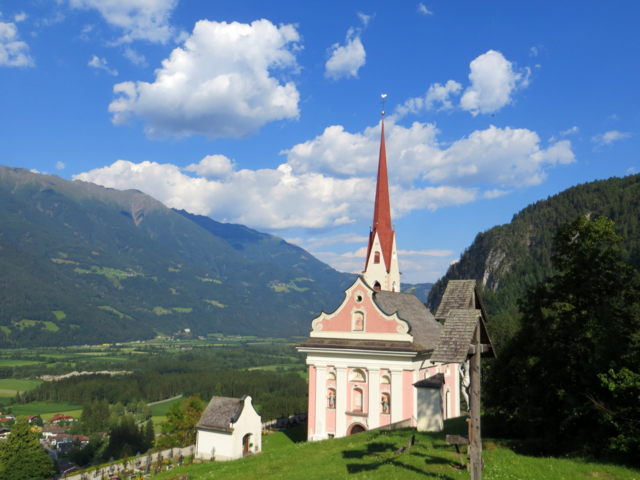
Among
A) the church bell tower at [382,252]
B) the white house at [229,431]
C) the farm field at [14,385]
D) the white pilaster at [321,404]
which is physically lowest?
the farm field at [14,385]

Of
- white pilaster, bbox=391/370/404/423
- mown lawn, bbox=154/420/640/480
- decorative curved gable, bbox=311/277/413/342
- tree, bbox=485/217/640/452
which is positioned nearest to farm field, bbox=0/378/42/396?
decorative curved gable, bbox=311/277/413/342

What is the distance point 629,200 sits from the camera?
609ft

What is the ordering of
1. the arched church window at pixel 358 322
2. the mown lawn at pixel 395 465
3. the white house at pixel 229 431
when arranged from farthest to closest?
the white house at pixel 229 431 → the arched church window at pixel 358 322 → the mown lawn at pixel 395 465

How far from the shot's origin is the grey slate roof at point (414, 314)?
32.9 meters

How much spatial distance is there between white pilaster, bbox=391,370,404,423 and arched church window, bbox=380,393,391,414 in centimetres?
42

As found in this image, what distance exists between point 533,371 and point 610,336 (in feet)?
13.4

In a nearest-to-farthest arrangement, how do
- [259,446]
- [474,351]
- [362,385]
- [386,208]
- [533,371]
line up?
1. [474,351]
2. [533,371]
3. [362,385]
4. [259,446]
5. [386,208]

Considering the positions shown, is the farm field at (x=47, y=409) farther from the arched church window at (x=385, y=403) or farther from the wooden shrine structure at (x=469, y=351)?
the wooden shrine structure at (x=469, y=351)

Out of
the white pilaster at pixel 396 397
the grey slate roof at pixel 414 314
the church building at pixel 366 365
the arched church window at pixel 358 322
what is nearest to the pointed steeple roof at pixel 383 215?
the grey slate roof at pixel 414 314

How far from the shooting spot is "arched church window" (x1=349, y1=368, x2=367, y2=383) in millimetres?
32122

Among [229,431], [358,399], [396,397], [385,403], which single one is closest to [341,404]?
[358,399]

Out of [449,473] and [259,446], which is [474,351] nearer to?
[449,473]

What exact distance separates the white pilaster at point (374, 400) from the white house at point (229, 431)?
12.0 metres

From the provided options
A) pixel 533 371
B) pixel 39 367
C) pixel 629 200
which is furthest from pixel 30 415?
pixel 629 200
